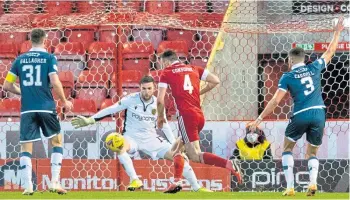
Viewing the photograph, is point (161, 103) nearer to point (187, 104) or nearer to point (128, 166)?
point (187, 104)

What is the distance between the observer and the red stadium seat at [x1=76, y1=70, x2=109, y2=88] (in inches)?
647

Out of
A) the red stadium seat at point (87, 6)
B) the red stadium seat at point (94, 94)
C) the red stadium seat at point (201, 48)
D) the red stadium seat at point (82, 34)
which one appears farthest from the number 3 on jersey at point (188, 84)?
the red stadium seat at point (87, 6)

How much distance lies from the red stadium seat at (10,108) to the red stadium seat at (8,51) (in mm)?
1151

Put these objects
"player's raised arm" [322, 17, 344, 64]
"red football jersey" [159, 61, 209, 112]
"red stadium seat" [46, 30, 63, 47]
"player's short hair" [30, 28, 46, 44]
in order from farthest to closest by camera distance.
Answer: "red stadium seat" [46, 30, 63, 47] → "red football jersey" [159, 61, 209, 112] → "player's raised arm" [322, 17, 344, 64] → "player's short hair" [30, 28, 46, 44]

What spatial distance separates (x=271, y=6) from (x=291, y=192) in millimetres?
5764

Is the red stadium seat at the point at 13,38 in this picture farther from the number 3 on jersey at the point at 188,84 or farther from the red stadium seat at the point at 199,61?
the number 3 on jersey at the point at 188,84

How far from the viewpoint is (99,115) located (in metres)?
13.0

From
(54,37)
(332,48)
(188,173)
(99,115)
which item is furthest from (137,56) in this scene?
(332,48)

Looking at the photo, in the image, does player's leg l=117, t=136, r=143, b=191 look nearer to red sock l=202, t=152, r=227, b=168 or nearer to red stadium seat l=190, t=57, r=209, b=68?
red sock l=202, t=152, r=227, b=168

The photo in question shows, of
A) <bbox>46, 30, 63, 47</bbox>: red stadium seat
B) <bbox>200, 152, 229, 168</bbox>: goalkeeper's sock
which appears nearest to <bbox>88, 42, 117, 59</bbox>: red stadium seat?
<bbox>46, 30, 63, 47</bbox>: red stadium seat

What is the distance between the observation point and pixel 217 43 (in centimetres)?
1630

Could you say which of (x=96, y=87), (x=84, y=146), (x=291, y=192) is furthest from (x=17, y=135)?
(x=291, y=192)

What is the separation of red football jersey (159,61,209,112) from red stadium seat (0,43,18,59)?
518cm

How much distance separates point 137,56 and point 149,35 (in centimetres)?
94
